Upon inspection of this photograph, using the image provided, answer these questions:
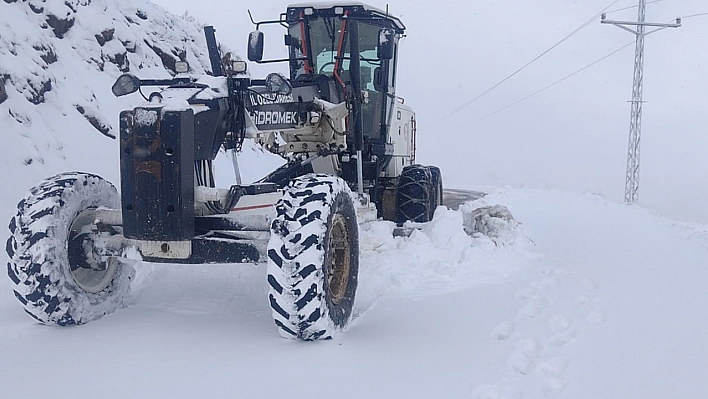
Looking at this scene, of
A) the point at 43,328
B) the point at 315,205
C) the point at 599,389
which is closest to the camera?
the point at 599,389

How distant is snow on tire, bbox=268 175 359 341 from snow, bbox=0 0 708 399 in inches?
7.0

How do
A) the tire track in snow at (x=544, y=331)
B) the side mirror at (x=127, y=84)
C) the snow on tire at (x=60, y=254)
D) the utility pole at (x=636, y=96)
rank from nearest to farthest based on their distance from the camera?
the tire track in snow at (x=544, y=331) < the snow on tire at (x=60, y=254) < the side mirror at (x=127, y=84) < the utility pole at (x=636, y=96)

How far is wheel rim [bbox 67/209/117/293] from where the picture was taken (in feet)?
15.4

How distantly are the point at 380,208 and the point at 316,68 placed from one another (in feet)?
7.58

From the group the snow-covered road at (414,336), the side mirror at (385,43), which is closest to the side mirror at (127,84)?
the snow-covered road at (414,336)

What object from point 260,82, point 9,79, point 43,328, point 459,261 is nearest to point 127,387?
point 43,328

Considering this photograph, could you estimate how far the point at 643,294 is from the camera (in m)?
5.59

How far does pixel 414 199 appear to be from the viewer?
29.1 feet

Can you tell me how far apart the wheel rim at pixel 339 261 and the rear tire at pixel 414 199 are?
4.19 m

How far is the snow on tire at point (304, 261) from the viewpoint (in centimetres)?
394

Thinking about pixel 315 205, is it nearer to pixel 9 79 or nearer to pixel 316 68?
pixel 316 68

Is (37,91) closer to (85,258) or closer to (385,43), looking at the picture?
(385,43)

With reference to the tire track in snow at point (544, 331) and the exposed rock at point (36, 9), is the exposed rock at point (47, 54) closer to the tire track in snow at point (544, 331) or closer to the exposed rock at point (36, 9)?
the exposed rock at point (36, 9)

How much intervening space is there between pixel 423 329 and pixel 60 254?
2.62 meters
